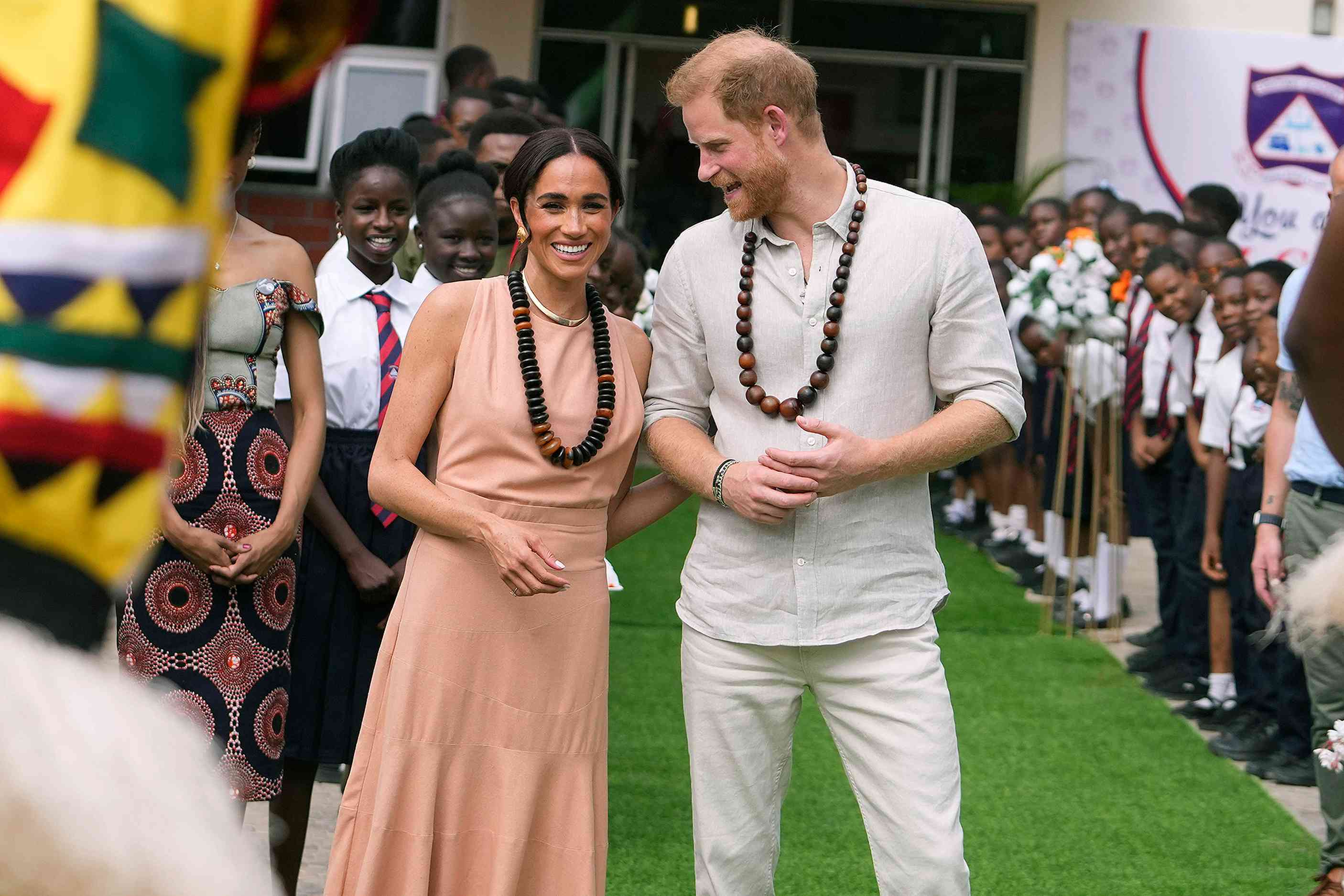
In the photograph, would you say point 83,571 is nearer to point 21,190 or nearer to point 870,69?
point 21,190

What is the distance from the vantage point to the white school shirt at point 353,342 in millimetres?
4484

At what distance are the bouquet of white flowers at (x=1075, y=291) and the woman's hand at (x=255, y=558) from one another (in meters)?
5.41

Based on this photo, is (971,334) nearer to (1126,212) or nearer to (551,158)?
(551,158)

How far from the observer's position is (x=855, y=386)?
11.4 feet

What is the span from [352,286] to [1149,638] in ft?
17.2

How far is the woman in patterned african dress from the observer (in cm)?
375

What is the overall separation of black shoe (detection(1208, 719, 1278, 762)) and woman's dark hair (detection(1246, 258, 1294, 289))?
5.88 feet

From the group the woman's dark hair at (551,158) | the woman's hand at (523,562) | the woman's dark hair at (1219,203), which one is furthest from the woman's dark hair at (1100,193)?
the woman's hand at (523,562)

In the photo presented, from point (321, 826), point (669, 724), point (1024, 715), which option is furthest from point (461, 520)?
point (1024, 715)

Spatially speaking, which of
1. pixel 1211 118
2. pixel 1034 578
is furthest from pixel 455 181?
pixel 1211 118

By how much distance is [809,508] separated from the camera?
3.52 metres

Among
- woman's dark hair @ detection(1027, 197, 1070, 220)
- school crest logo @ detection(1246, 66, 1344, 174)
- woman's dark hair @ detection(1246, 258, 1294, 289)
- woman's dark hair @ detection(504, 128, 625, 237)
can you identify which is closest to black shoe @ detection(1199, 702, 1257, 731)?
woman's dark hair @ detection(1246, 258, 1294, 289)

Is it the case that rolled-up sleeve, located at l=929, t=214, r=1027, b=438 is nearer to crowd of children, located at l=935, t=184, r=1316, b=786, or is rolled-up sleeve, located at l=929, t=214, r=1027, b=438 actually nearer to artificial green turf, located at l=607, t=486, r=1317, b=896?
artificial green turf, located at l=607, t=486, r=1317, b=896

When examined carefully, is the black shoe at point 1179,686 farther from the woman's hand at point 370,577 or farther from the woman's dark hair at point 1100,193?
the woman's dark hair at point 1100,193
